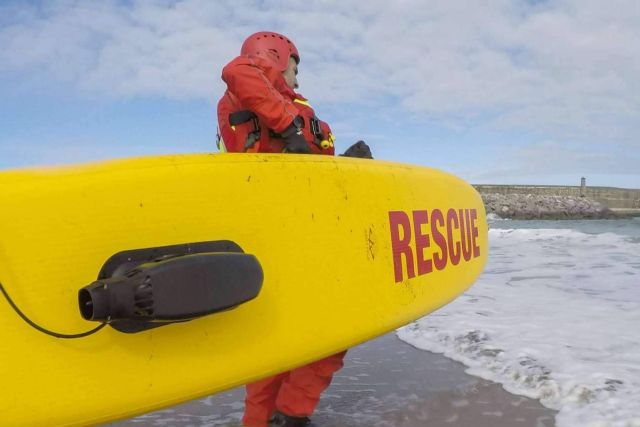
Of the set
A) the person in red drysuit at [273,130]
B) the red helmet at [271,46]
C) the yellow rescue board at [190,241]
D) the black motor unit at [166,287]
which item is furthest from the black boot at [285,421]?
the red helmet at [271,46]

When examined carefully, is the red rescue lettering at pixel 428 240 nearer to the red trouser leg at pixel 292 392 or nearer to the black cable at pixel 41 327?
the red trouser leg at pixel 292 392

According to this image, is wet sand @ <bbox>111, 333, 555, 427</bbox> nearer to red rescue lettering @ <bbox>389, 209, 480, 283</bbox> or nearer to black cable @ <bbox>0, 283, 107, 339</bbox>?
red rescue lettering @ <bbox>389, 209, 480, 283</bbox>

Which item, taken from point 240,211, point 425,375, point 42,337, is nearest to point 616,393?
point 425,375

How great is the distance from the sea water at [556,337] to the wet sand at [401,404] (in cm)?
14

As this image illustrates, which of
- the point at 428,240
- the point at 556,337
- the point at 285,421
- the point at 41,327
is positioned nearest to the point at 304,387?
the point at 285,421

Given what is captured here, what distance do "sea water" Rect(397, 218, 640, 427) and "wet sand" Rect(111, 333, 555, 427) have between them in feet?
0.44

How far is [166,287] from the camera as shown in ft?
3.65

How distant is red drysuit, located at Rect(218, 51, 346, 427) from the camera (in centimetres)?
192

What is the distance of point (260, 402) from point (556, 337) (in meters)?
2.21

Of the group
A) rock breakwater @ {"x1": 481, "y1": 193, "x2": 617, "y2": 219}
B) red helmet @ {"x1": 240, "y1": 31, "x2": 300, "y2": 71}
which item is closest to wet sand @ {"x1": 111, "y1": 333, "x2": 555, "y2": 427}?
red helmet @ {"x1": 240, "y1": 31, "x2": 300, "y2": 71}

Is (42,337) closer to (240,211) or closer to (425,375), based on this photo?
(240,211)

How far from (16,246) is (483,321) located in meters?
3.53

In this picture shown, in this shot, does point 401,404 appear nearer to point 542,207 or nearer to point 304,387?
point 304,387

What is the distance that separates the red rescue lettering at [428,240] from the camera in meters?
1.90
